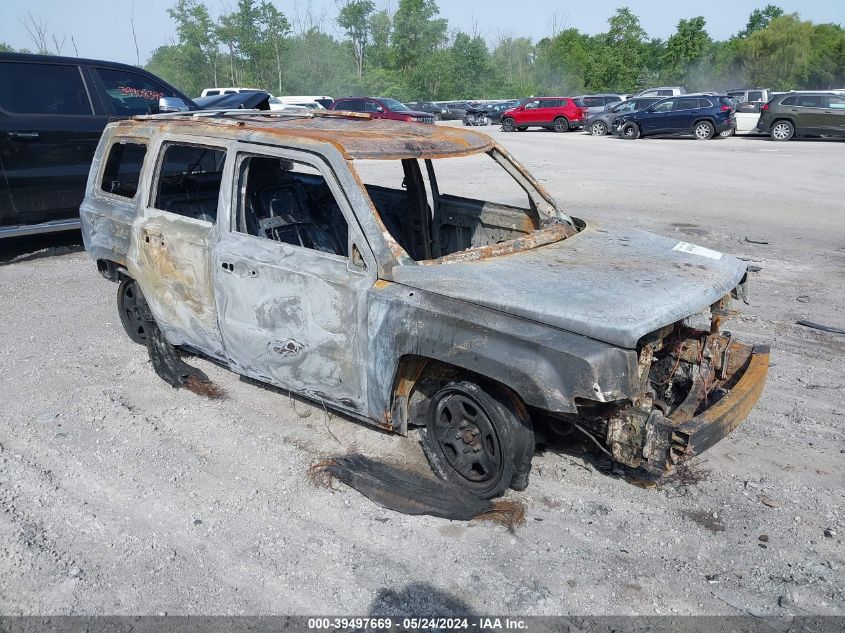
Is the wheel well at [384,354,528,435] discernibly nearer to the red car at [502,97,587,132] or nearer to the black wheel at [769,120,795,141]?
the black wheel at [769,120,795,141]

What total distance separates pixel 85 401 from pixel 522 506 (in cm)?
296

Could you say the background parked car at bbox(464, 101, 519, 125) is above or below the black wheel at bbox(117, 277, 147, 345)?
below

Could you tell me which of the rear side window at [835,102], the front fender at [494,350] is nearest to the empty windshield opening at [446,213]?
the front fender at [494,350]

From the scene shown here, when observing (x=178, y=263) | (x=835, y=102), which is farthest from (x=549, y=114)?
(x=178, y=263)

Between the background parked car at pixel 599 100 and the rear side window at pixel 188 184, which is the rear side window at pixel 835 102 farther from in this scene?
the rear side window at pixel 188 184

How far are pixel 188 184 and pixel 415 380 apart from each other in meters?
2.64

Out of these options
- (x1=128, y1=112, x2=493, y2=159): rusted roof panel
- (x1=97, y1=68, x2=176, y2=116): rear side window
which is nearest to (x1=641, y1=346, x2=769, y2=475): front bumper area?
(x1=128, y1=112, x2=493, y2=159): rusted roof panel

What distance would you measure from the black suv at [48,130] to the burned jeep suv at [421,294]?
274 cm

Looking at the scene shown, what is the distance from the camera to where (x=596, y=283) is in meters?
3.53

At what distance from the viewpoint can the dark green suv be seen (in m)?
21.3

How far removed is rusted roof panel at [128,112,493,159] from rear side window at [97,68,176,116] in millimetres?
3919

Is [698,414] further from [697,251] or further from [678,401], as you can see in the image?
[697,251]

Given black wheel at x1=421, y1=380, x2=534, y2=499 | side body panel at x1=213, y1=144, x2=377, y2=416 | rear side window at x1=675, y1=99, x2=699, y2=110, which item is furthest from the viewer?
rear side window at x1=675, y1=99, x2=699, y2=110

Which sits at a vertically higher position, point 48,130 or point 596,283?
point 48,130
